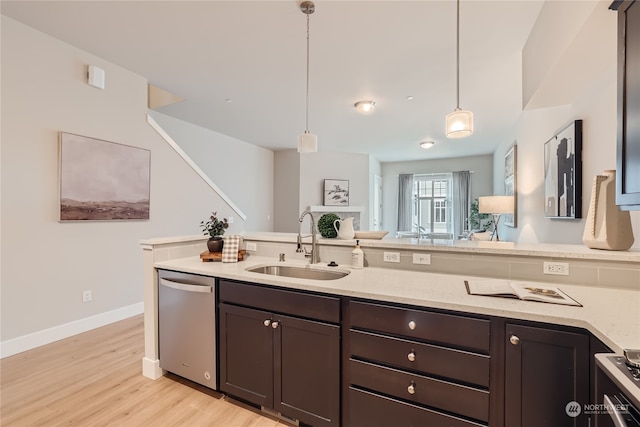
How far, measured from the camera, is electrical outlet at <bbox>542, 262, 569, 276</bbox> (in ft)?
5.48

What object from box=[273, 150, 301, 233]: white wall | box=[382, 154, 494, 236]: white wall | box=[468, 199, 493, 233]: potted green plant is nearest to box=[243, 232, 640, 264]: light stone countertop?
box=[273, 150, 301, 233]: white wall

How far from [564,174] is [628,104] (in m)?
1.81

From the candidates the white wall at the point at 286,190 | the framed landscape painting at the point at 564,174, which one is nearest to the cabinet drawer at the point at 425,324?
the framed landscape painting at the point at 564,174

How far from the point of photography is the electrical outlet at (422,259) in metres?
2.00

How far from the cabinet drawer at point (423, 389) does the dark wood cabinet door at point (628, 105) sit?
1033mm

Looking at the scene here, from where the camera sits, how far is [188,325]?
6.83ft

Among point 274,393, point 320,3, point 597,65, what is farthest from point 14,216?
point 597,65

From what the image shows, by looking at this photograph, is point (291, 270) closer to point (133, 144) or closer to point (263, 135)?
point (133, 144)

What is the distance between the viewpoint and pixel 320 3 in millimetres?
2242

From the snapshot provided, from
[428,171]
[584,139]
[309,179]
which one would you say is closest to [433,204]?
[428,171]

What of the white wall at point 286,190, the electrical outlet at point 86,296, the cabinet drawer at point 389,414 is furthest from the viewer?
the white wall at point 286,190

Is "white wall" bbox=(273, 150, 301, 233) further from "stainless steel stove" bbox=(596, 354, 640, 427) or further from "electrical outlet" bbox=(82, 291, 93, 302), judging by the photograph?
"stainless steel stove" bbox=(596, 354, 640, 427)

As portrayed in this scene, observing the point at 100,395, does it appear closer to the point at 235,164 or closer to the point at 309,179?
the point at 235,164

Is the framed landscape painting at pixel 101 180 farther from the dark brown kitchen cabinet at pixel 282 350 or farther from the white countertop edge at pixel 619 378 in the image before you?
the white countertop edge at pixel 619 378
